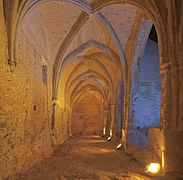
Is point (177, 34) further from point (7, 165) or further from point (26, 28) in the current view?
point (7, 165)

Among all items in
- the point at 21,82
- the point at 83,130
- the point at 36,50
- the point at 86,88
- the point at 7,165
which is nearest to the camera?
→ the point at 7,165

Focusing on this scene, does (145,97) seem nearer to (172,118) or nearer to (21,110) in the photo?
(172,118)

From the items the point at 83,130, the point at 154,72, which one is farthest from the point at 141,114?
the point at 83,130

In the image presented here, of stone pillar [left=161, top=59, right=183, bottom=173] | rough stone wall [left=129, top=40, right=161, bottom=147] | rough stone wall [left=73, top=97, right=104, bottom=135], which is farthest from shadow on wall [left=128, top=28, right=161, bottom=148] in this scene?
rough stone wall [left=73, top=97, right=104, bottom=135]

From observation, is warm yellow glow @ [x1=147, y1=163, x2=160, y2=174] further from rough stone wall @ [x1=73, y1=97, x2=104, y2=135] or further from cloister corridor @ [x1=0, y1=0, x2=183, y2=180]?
rough stone wall @ [x1=73, y1=97, x2=104, y2=135]

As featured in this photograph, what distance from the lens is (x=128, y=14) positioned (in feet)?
28.4

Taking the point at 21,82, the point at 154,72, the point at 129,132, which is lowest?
the point at 129,132

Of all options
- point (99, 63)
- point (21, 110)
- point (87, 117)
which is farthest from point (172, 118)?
point (87, 117)

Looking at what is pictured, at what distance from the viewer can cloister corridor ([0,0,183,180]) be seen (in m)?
5.04

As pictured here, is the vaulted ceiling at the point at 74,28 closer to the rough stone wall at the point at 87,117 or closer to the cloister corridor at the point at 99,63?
the cloister corridor at the point at 99,63

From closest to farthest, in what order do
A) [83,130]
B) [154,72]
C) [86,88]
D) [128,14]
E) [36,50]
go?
[36,50] → [128,14] → [154,72] → [86,88] → [83,130]

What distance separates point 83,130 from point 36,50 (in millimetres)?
20868

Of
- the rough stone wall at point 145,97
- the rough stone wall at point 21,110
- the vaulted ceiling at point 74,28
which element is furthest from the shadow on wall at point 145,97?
the rough stone wall at point 21,110

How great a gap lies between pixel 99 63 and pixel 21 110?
9211 mm
